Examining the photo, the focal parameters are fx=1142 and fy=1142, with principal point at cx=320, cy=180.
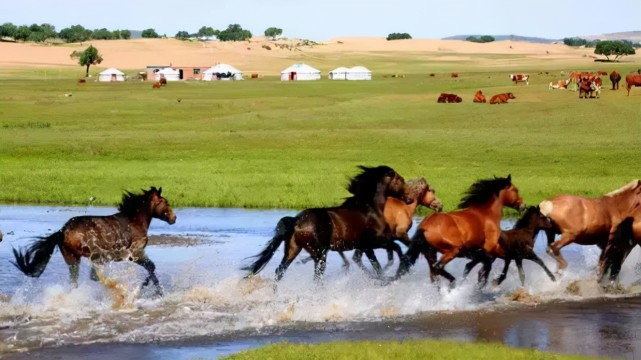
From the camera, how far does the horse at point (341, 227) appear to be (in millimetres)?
15047

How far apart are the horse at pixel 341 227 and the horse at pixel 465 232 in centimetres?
80

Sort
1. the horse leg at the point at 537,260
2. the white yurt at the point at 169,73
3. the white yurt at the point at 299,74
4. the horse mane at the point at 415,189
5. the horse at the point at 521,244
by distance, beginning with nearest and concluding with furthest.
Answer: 1. the horse at the point at 521,244
2. the horse leg at the point at 537,260
3. the horse mane at the point at 415,189
4. the white yurt at the point at 299,74
5. the white yurt at the point at 169,73

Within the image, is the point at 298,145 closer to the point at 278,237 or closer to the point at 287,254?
the point at 278,237

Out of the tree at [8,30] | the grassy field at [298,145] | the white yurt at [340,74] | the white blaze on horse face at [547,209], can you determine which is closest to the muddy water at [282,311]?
the white blaze on horse face at [547,209]

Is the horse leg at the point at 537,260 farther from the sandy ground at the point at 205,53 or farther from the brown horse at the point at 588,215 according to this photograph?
the sandy ground at the point at 205,53

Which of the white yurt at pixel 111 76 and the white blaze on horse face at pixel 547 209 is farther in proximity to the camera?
the white yurt at pixel 111 76

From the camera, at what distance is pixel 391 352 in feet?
37.5

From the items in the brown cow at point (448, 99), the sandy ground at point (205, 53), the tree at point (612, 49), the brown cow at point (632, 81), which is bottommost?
the sandy ground at point (205, 53)

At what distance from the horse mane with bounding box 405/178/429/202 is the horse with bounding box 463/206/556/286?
1.28 metres

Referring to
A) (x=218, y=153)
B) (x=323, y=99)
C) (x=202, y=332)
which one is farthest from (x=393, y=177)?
(x=323, y=99)

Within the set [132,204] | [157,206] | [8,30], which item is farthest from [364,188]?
[8,30]

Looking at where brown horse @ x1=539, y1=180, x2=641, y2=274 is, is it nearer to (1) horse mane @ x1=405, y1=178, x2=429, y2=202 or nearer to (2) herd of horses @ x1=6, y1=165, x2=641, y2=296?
(2) herd of horses @ x1=6, y1=165, x2=641, y2=296

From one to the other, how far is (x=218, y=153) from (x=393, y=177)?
64.5ft

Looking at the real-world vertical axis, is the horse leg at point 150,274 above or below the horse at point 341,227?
below
